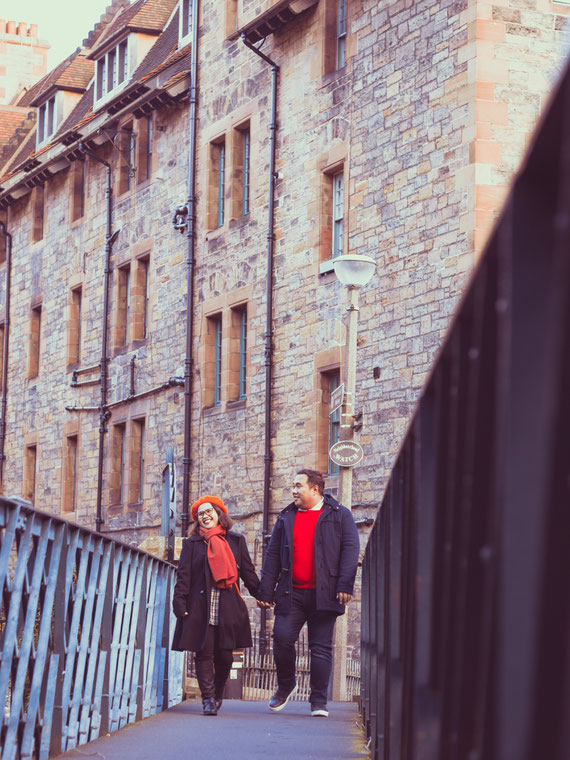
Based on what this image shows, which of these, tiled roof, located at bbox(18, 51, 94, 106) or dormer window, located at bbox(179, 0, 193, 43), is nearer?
dormer window, located at bbox(179, 0, 193, 43)

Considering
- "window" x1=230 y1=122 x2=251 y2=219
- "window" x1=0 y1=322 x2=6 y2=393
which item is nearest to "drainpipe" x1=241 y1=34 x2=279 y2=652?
"window" x1=230 y1=122 x2=251 y2=219

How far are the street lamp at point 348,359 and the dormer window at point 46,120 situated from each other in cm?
2047

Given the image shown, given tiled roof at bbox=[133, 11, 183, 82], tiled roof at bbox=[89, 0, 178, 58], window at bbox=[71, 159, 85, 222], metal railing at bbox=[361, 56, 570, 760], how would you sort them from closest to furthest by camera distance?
metal railing at bbox=[361, 56, 570, 760] < tiled roof at bbox=[133, 11, 183, 82] < tiled roof at bbox=[89, 0, 178, 58] < window at bbox=[71, 159, 85, 222]

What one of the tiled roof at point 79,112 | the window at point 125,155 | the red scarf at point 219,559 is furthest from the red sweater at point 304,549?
the tiled roof at point 79,112

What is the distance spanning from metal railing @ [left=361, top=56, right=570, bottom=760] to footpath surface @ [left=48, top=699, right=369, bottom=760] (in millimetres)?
4655

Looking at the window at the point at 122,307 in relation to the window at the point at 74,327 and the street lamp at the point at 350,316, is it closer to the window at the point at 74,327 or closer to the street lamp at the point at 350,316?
the window at the point at 74,327

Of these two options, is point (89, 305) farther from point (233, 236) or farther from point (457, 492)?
point (457, 492)

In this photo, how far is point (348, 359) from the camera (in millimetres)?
15789

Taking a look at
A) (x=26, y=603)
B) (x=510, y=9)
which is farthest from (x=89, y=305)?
(x=26, y=603)

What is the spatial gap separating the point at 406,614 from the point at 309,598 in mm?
6585

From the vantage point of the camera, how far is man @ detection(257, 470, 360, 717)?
34.5ft

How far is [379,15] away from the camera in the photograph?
65.9 ft

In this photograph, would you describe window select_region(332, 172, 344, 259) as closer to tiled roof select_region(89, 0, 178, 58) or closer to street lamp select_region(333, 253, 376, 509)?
street lamp select_region(333, 253, 376, 509)

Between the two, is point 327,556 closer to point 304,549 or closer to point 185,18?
point 304,549
